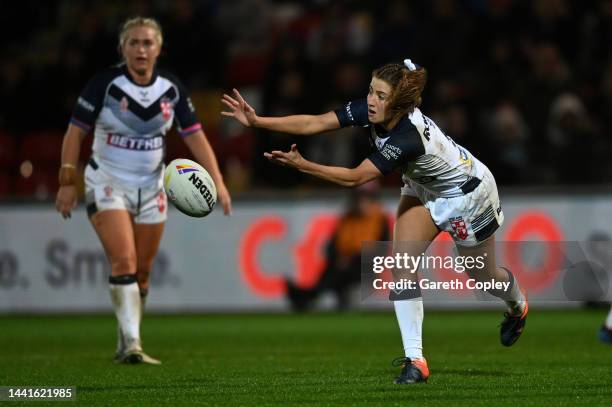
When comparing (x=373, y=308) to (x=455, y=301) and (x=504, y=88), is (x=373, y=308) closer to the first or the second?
(x=455, y=301)

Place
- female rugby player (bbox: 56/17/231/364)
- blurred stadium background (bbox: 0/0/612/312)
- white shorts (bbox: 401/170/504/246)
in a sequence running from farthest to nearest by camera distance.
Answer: blurred stadium background (bbox: 0/0/612/312)
female rugby player (bbox: 56/17/231/364)
white shorts (bbox: 401/170/504/246)

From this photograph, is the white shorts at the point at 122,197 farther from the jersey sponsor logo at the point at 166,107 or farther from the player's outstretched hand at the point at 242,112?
the player's outstretched hand at the point at 242,112

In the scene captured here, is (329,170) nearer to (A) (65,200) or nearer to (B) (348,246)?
(A) (65,200)

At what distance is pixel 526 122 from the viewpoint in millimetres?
15219

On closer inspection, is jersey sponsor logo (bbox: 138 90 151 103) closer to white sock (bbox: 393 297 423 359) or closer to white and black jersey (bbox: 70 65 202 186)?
white and black jersey (bbox: 70 65 202 186)

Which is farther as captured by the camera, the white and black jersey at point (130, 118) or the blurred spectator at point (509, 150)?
the blurred spectator at point (509, 150)

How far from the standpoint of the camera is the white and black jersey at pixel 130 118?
8750mm

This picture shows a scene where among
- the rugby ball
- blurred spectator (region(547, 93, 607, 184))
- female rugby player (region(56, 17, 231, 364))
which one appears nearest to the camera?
the rugby ball

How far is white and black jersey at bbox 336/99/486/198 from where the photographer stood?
6.86 meters

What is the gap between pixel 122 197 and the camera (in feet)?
29.2

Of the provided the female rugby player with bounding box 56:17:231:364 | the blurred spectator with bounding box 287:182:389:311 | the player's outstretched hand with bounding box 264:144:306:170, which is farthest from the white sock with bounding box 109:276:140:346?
the blurred spectator with bounding box 287:182:389:311

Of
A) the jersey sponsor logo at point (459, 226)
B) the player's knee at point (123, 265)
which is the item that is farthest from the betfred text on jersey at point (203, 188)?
the jersey sponsor logo at point (459, 226)

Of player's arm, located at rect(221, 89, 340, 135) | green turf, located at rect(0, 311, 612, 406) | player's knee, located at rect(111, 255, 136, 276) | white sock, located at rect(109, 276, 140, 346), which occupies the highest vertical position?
player's arm, located at rect(221, 89, 340, 135)

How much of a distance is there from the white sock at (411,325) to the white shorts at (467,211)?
532 millimetres
